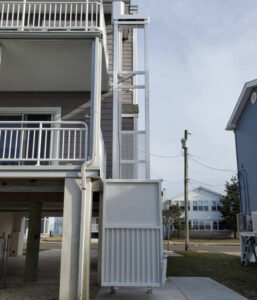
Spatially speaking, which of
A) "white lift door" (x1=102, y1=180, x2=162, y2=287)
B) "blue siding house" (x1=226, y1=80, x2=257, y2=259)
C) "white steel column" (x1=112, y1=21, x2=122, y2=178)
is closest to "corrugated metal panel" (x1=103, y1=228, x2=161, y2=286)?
"white lift door" (x1=102, y1=180, x2=162, y2=287)

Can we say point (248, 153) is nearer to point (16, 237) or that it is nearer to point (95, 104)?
point (95, 104)

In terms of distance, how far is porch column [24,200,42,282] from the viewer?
7.64m

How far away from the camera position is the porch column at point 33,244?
25.1 ft

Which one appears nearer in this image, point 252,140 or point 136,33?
point 136,33

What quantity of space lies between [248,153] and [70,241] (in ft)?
34.0

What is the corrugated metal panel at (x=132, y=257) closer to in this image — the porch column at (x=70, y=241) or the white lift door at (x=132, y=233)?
the white lift door at (x=132, y=233)

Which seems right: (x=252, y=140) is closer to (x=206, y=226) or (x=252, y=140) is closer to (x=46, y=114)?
(x=46, y=114)

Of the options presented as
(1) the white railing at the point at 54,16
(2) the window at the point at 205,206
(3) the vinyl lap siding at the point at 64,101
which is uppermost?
(1) the white railing at the point at 54,16

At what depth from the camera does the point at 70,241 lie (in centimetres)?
536

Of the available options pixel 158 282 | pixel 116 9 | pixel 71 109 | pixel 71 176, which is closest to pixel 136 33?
pixel 116 9

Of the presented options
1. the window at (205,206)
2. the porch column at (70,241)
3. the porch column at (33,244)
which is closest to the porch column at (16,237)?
the porch column at (33,244)

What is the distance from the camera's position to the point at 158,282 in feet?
18.9

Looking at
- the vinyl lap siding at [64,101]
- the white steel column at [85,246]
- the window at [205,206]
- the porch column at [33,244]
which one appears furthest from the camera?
the window at [205,206]

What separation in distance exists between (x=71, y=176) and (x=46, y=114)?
3947 mm
